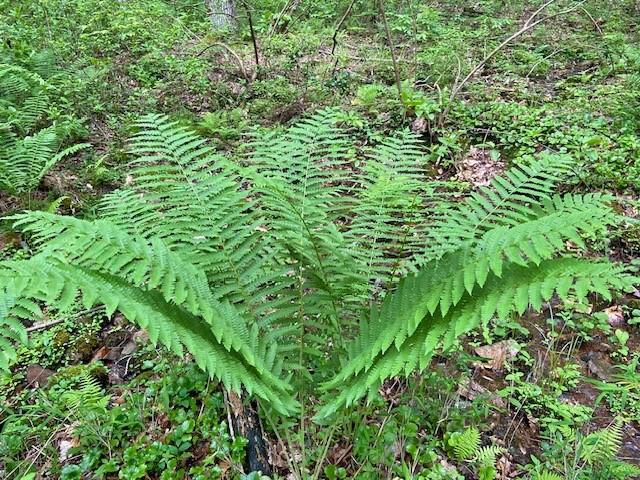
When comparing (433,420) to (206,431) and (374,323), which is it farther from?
(206,431)

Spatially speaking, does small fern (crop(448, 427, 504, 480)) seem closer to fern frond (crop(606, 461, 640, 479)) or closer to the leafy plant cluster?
fern frond (crop(606, 461, 640, 479))

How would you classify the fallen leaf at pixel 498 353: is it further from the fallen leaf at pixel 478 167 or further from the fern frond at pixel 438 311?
the fallen leaf at pixel 478 167

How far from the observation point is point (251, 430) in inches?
82.0

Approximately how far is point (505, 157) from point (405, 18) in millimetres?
3332

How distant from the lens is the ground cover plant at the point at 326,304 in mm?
1623

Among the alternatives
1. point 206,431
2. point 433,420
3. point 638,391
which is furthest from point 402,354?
point 638,391

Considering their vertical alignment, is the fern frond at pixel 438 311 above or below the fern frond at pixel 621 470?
above

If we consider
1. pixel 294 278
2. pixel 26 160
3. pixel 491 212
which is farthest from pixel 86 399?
pixel 26 160

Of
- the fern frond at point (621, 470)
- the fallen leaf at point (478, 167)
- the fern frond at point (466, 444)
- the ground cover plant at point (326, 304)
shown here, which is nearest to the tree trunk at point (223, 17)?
the ground cover plant at point (326, 304)

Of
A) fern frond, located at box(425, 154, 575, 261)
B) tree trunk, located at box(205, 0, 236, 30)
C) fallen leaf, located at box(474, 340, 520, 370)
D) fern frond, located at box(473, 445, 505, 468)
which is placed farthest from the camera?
tree trunk, located at box(205, 0, 236, 30)

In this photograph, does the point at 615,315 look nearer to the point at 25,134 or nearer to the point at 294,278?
the point at 294,278

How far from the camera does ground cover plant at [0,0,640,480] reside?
1623 millimetres

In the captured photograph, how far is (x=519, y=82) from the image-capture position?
5.26 metres

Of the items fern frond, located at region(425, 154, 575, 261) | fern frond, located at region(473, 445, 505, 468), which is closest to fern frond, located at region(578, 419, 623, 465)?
fern frond, located at region(473, 445, 505, 468)
